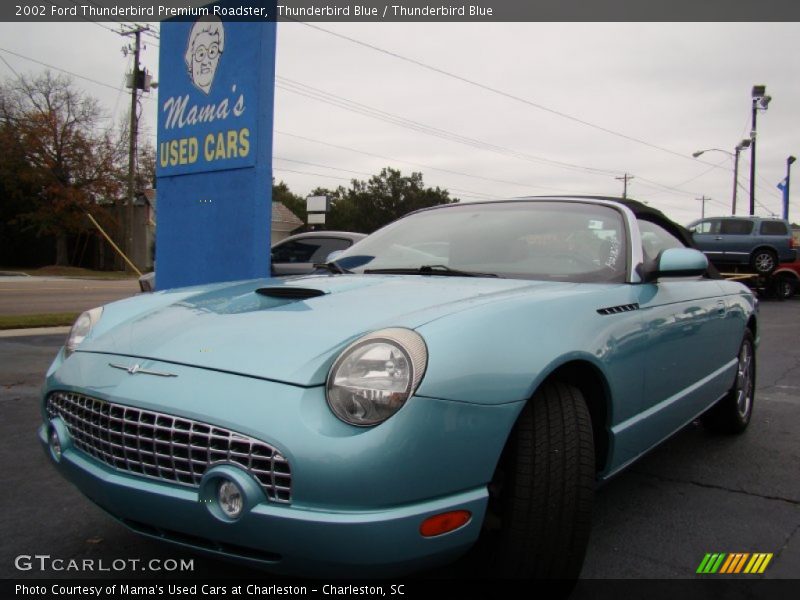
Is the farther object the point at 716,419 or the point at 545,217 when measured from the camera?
the point at 716,419

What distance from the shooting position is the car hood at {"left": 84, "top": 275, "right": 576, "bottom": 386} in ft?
6.22

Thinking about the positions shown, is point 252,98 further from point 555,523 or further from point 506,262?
point 555,523

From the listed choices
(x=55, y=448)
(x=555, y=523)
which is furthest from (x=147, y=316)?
(x=555, y=523)

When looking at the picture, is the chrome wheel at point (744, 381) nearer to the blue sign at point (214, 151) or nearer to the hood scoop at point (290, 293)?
the hood scoop at point (290, 293)

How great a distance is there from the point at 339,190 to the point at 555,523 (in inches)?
3259

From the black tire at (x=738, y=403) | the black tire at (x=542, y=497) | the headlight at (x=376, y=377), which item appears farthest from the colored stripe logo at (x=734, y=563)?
the black tire at (x=738, y=403)

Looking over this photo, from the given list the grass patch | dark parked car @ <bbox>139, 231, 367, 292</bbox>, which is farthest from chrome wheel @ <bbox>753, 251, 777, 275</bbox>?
the grass patch

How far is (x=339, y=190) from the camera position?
83000mm

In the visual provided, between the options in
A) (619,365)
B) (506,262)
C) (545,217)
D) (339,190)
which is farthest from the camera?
(339,190)

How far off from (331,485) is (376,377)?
30 centimetres

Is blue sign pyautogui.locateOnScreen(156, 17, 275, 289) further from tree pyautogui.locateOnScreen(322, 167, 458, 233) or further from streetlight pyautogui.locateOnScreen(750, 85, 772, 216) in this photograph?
tree pyautogui.locateOnScreen(322, 167, 458, 233)

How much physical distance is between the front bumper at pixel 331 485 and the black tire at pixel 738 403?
9.21 feet

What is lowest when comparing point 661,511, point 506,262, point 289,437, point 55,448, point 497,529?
point 661,511

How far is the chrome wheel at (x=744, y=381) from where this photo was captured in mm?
4125
